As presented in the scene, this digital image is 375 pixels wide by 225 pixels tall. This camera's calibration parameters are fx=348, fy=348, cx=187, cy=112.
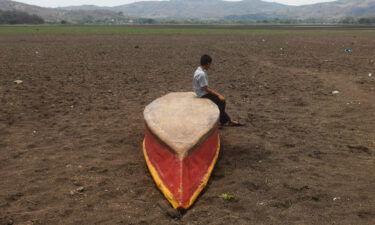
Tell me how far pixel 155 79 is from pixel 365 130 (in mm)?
7439

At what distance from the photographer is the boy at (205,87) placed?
6594 mm

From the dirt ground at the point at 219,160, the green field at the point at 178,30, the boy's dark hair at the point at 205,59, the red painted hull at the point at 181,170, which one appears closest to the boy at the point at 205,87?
the boy's dark hair at the point at 205,59

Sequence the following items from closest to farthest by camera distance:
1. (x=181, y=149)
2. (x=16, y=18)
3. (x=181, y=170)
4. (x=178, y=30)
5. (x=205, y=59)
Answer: (x=181, y=170), (x=181, y=149), (x=205, y=59), (x=178, y=30), (x=16, y=18)

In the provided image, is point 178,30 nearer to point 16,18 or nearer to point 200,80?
point 200,80

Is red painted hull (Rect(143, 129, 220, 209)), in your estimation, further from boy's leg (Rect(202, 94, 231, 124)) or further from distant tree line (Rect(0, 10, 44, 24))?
distant tree line (Rect(0, 10, 44, 24))

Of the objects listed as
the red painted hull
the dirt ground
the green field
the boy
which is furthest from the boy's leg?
the green field

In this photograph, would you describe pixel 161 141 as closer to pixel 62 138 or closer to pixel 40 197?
pixel 40 197

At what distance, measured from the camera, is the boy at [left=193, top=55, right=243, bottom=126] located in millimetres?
6594

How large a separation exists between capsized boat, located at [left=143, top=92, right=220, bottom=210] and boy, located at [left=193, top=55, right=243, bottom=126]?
84 cm

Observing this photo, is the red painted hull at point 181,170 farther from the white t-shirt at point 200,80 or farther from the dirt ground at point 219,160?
the white t-shirt at point 200,80

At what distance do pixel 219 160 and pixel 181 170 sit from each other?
59.6 inches

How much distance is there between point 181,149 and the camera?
423 cm

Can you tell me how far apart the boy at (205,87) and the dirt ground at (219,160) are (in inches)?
11.6

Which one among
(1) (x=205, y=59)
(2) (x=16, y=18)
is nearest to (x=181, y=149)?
(1) (x=205, y=59)
